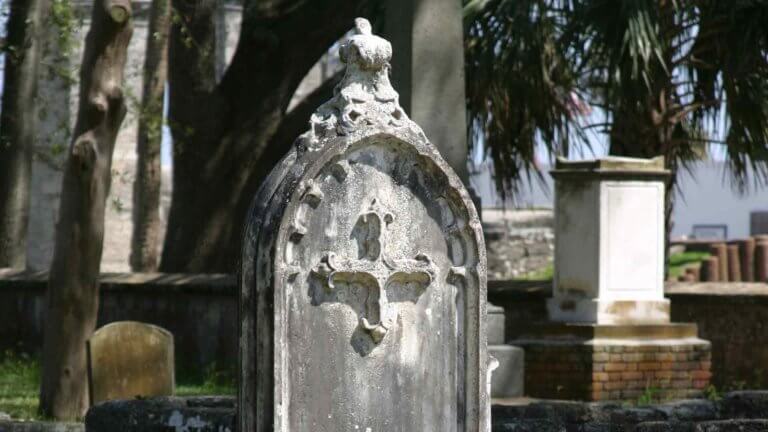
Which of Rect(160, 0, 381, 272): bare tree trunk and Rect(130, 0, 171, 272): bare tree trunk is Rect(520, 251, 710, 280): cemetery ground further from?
Rect(160, 0, 381, 272): bare tree trunk

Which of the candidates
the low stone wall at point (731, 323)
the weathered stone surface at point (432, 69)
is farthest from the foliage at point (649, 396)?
the weathered stone surface at point (432, 69)

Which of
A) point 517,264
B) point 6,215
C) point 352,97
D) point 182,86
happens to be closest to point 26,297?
point 6,215

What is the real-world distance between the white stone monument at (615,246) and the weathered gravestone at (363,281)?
6.82 meters

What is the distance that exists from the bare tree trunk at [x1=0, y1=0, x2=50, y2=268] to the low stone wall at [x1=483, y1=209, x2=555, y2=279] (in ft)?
45.4

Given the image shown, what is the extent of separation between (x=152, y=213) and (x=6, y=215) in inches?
146

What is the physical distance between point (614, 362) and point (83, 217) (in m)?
4.32

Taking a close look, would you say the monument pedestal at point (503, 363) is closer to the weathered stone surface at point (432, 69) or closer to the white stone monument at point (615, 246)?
the white stone monument at point (615, 246)

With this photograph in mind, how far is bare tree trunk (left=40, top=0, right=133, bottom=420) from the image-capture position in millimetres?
11781

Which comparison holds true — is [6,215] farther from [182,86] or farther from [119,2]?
[119,2]

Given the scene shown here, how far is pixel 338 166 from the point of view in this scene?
6543 mm

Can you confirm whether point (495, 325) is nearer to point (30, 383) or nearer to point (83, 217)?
→ point (83, 217)

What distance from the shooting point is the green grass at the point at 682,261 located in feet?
95.4

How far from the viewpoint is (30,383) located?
47.2ft

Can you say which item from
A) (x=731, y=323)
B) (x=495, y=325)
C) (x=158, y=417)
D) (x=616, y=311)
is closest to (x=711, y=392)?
(x=616, y=311)
